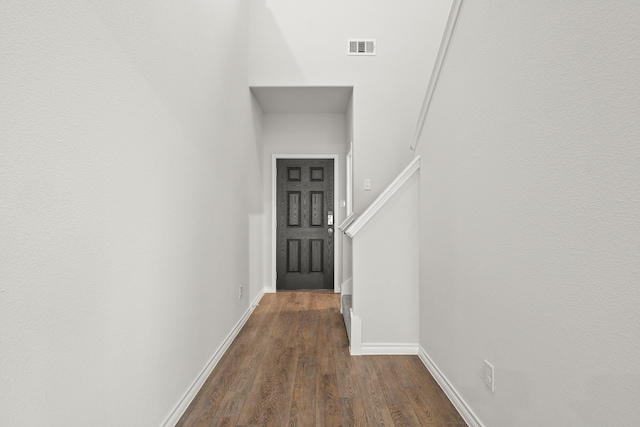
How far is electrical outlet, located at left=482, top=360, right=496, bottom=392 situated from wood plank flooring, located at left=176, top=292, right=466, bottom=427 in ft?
1.18

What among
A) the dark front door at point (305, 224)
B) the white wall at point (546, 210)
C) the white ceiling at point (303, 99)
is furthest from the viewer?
the dark front door at point (305, 224)

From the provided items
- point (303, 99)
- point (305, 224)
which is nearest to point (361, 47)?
point (303, 99)

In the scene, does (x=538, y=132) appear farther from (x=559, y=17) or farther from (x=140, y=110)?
(x=140, y=110)

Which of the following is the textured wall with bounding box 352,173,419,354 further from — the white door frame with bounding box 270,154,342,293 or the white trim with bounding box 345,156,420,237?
the white door frame with bounding box 270,154,342,293

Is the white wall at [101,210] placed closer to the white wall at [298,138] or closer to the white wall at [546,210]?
the white wall at [546,210]

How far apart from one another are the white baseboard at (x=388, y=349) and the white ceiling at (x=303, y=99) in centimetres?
264

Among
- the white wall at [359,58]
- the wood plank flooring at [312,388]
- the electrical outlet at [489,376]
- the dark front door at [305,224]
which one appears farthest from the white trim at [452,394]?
the dark front door at [305,224]

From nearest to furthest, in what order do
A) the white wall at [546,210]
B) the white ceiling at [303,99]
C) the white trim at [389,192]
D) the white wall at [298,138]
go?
the white wall at [546,210] < the white trim at [389,192] < the white ceiling at [303,99] < the white wall at [298,138]

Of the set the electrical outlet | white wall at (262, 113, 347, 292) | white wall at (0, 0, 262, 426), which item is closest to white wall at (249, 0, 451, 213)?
white wall at (262, 113, 347, 292)

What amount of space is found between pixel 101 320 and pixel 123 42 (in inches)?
39.0

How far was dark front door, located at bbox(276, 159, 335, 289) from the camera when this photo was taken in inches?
199

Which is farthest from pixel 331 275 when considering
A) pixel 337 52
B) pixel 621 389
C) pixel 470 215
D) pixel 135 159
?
pixel 621 389

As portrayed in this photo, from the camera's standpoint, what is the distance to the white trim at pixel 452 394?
1692 mm

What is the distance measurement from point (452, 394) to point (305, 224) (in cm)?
340
